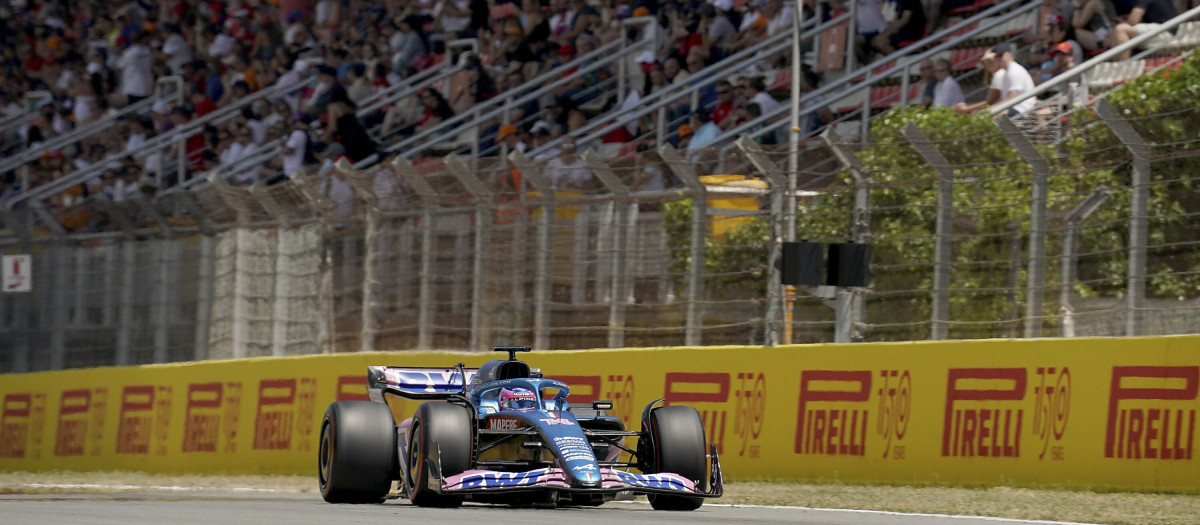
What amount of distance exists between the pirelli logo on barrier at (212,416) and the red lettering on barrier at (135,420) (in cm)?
50

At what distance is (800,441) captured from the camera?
12.3 metres

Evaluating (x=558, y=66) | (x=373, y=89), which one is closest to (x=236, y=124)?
(x=373, y=89)

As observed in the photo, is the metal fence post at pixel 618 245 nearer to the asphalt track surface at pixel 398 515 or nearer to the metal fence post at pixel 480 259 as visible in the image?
the metal fence post at pixel 480 259

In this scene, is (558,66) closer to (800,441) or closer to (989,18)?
(989,18)

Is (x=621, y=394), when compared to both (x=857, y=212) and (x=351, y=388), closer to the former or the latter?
(x=857, y=212)

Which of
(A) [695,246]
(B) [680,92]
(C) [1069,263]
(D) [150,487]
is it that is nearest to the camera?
(C) [1069,263]

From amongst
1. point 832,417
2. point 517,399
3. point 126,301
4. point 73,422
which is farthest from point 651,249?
point 73,422

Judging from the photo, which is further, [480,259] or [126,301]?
[126,301]

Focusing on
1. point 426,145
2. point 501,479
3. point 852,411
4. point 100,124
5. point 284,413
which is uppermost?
point 100,124

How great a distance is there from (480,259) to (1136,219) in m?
5.70

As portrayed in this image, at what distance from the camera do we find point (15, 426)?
1808 centimetres

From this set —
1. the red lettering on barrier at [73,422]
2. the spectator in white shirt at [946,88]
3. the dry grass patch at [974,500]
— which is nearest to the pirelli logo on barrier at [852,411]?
the dry grass patch at [974,500]

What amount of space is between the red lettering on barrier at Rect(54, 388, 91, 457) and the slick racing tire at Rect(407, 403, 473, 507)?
320 inches

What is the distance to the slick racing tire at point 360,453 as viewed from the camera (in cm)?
1054
